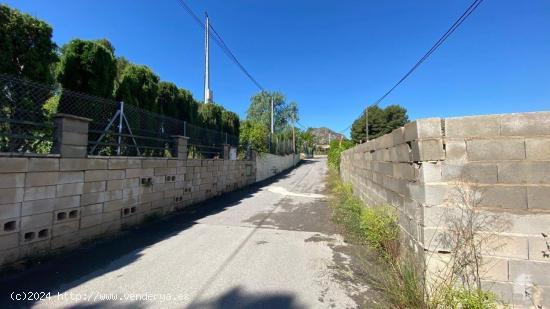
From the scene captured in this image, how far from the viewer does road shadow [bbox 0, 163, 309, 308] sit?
10.5 feet

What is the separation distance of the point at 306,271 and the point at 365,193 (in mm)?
3632

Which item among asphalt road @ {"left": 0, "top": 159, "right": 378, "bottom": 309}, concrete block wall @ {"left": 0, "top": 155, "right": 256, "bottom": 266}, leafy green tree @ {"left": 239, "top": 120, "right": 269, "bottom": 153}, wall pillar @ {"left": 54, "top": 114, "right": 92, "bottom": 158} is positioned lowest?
asphalt road @ {"left": 0, "top": 159, "right": 378, "bottom": 309}

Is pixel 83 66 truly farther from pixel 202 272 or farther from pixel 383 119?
pixel 383 119

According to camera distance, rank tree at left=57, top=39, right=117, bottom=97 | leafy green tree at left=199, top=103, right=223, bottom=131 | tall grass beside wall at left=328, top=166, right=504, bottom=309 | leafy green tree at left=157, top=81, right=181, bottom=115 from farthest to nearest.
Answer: leafy green tree at left=199, top=103, right=223, bottom=131
leafy green tree at left=157, top=81, right=181, bottom=115
tree at left=57, top=39, right=117, bottom=97
tall grass beside wall at left=328, top=166, right=504, bottom=309

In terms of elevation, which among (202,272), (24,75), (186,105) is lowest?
(202,272)

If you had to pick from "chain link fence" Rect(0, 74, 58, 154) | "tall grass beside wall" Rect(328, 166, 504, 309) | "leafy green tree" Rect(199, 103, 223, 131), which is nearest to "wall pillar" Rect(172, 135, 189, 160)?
"chain link fence" Rect(0, 74, 58, 154)

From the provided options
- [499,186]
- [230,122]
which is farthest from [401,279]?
[230,122]

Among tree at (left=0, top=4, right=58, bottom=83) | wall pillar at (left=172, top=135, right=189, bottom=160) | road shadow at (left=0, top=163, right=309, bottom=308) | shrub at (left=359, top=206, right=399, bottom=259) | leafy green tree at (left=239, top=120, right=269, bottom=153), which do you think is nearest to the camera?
road shadow at (left=0, top=163, right=309, bottom=308)

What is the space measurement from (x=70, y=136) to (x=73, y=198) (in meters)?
0.97

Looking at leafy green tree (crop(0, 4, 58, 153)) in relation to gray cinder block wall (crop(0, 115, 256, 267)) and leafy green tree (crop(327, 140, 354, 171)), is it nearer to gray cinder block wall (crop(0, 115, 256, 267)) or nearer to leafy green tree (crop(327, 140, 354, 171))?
gray cinder block wall (crop(0, 115, 256, 267))

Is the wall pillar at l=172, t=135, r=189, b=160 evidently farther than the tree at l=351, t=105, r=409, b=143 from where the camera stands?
No

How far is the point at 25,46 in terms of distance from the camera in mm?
4969

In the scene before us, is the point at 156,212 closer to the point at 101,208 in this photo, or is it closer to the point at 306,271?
the point at 101,208

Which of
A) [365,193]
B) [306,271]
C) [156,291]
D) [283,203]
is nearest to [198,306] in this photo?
[156,291]
